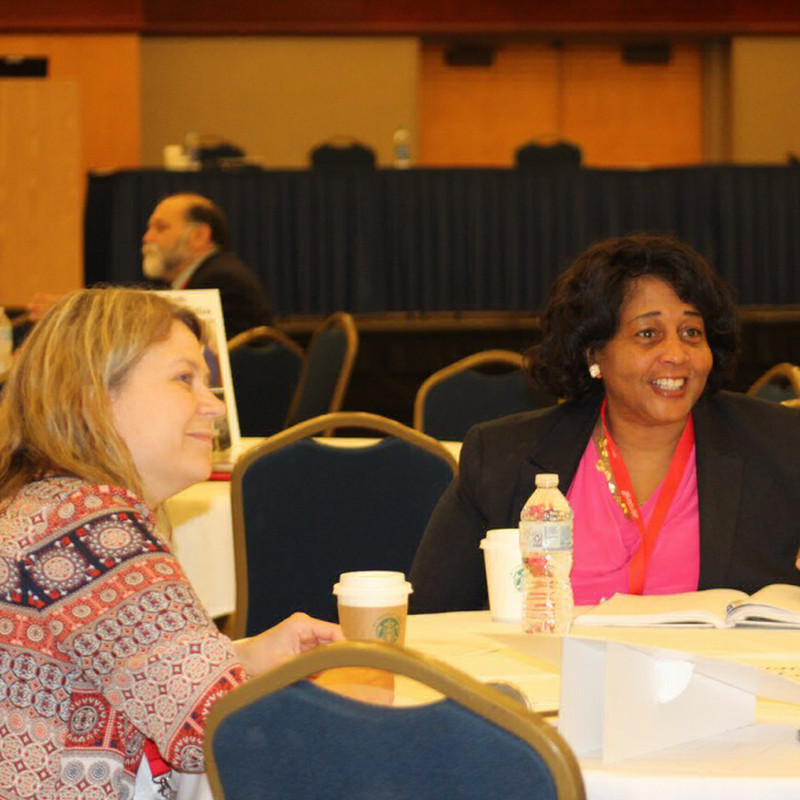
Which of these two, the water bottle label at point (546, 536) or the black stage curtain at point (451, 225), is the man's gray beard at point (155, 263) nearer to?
the black stage curtain at point (451, 225)

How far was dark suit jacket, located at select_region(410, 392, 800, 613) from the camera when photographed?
2.52 meters

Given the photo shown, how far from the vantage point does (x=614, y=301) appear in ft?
9.08

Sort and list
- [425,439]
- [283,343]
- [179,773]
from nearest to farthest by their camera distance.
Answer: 1. [179,773]
2. [425,439]
3. [283,343]

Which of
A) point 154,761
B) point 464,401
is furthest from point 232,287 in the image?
point 154,761

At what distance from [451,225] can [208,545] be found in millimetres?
5706

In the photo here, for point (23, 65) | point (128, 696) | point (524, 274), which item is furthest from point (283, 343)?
point (23, 65)

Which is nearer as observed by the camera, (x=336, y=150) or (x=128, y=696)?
(x=128, y=696)

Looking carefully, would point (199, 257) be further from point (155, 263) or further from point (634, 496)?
point (634, 496)

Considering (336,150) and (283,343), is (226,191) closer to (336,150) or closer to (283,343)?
(336,150)

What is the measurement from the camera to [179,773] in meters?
1.63

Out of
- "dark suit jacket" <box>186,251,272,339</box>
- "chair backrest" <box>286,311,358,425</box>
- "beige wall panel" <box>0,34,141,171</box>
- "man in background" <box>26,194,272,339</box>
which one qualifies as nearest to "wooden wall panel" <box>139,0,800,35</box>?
"beige wall panel" <box>0,34,141,171</box>

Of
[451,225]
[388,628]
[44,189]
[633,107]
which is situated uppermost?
[633,107]

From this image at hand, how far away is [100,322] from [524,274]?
7298mm

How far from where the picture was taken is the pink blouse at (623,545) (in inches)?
101
